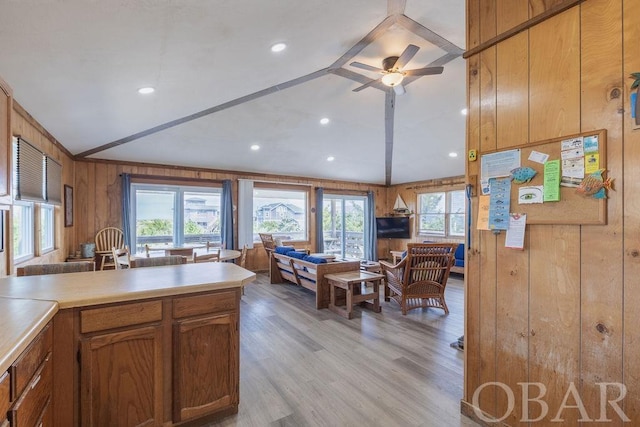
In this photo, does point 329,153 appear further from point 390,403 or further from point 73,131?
point 390,403

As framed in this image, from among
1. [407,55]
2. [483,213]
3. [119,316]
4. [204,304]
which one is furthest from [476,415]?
[407,55]

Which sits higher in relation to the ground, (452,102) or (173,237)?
(452,102)

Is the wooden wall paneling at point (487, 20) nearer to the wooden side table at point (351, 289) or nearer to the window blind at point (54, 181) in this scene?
the wooden side table at point (351, 289)

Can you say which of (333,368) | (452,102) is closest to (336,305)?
(333,368)

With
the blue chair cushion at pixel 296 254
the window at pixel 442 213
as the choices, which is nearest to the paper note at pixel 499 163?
the blue chair cushion at pixel 296 254

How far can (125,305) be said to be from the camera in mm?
1651

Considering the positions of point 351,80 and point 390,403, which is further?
point 351,80

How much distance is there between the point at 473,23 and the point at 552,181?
116 centimetres

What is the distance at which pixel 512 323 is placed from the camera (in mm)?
1782

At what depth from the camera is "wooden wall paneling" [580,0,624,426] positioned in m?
1.40

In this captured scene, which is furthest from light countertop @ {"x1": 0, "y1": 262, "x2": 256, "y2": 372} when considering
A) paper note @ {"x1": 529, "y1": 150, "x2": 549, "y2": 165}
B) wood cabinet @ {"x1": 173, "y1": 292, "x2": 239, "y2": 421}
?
paper note @ {"x1": 529, "y1": 150, "x2": 549, "y2": 165}

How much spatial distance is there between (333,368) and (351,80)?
336cm

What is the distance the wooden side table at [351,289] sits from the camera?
12.9ft

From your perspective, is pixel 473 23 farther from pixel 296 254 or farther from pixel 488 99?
pixel 296 254
